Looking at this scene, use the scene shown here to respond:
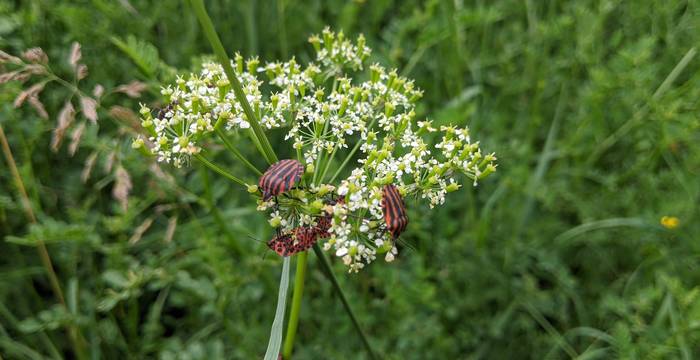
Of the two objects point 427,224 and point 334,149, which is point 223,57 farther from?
point 427,224

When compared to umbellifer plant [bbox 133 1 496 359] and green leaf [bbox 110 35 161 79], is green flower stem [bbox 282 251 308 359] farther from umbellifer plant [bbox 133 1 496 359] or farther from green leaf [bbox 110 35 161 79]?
green leaf [bbox 110 35 161 79]

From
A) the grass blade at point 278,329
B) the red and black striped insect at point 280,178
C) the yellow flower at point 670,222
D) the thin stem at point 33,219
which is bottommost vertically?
the yellow flower at point 670,222

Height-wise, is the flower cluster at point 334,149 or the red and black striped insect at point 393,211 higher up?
the flower cluster at point 334,149

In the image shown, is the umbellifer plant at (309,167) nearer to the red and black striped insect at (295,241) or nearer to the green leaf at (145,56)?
the red and black striped insect at (295,241)

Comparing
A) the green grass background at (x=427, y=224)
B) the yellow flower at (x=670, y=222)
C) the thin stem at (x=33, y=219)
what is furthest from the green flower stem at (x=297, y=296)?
the yellow flower at (x=670, y=222)

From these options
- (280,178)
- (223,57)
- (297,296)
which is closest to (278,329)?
(297,296)

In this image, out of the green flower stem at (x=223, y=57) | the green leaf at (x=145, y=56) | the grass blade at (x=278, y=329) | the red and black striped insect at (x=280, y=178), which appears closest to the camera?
the green flower stem at (x=223, y=57)

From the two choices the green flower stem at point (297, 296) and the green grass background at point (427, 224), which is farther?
the green grass background at point (427, 224)
